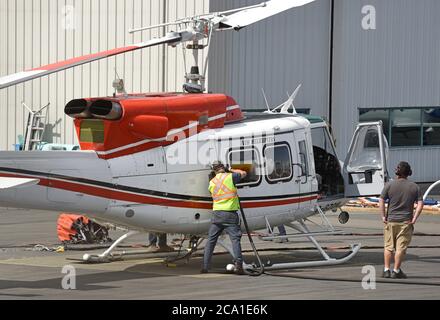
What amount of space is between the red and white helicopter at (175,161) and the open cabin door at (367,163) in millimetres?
301

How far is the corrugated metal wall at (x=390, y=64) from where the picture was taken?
32.7m

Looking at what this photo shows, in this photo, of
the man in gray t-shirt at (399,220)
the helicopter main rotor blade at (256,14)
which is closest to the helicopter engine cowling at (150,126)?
the helicopter main rotor blade at (256,14)

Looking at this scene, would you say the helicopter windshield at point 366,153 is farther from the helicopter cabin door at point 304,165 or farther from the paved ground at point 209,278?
the paved ground at point 209,278

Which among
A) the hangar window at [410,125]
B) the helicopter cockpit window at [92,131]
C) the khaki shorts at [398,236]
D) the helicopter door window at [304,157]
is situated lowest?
the khaki shorts at [398,236]

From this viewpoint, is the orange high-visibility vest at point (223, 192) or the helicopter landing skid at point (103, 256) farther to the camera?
the helicopter landing skid at point (103, 256)

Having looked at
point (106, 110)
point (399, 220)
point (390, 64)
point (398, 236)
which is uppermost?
point (390, 64)

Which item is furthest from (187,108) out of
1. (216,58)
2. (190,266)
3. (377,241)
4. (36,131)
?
(36,131)

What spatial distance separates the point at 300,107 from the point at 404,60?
4680mm

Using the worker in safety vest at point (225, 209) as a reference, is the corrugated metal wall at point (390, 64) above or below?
above

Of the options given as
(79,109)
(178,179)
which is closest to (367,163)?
(178,179)

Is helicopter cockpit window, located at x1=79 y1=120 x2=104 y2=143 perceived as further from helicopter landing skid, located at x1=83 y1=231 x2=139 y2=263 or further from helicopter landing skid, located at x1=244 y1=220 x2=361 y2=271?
helicopter landing skid, located at x1=244 y1=220 x2=361 y2=271

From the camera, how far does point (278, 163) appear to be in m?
16.9

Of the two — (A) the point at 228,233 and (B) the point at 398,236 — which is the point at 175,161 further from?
(B) the point at 398,236

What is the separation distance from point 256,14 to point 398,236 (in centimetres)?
415
